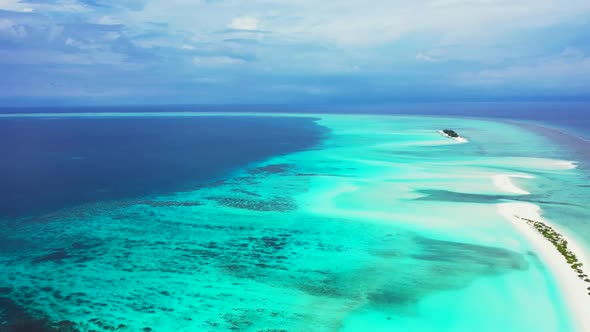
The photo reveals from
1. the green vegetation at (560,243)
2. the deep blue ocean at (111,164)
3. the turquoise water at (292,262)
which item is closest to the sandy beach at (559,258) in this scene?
the green vegetation at (560,243)

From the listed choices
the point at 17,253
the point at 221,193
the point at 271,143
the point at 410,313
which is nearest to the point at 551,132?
the point at 271,143

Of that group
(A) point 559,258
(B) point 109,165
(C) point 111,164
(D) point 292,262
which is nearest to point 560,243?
(A) point 559,258

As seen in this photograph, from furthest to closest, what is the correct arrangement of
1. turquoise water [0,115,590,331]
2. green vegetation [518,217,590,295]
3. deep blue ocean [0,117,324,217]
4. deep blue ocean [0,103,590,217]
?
deep blue ocean [0,103,590,217] → deep blue ocean [0,117,324,217] → green vegetation [518,217,590,295] → turquoise water [0,115,590,331]

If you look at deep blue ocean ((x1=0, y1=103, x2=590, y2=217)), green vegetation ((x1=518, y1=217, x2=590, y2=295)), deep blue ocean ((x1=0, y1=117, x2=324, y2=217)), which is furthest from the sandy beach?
deep blue ocean ((x1=0, y1=117, x2=324, y2=217))

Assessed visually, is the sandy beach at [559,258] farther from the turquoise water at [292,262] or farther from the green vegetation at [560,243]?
the turquoise water at [292,262]

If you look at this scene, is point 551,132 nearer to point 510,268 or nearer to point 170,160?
point 170,160

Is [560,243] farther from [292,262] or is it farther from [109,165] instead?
[109,165]

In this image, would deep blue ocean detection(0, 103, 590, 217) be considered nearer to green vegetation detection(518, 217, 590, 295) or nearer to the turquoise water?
the turquoise water
